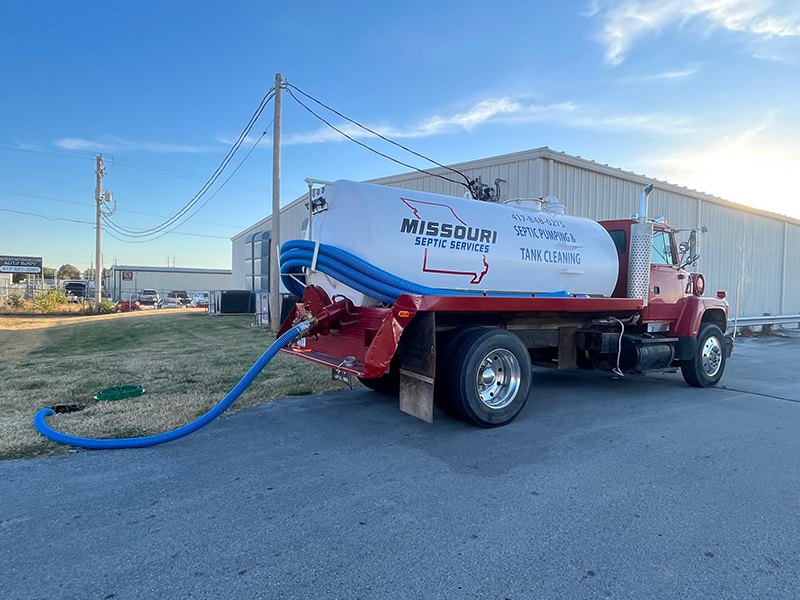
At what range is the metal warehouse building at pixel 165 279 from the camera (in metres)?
67.1

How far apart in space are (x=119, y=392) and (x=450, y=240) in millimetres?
4788

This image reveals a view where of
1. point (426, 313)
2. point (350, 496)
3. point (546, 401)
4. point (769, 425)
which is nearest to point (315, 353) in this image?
point (426, 313)

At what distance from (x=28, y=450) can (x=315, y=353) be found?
2848 mm

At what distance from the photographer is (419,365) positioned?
5227 mm

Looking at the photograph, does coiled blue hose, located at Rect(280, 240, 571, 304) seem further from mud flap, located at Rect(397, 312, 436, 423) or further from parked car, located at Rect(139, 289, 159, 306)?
parked car, located at Rect(139, 289, 159, 306)

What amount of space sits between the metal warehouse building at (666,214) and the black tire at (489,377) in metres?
8.09

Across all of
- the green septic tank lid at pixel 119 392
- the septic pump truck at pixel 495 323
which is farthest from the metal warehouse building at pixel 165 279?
the septic pump truck at pixel 495 323

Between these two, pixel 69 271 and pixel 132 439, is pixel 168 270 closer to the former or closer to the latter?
pixel 69 271

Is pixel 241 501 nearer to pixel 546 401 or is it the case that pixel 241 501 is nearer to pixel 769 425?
pixel 546 401

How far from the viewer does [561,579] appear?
9.05 feet

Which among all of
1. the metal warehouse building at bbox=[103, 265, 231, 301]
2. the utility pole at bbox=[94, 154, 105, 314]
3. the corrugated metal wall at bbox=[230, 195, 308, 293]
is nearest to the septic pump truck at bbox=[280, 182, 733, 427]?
the corrugated metal wall at bbox=[230, 195, 308, 293]

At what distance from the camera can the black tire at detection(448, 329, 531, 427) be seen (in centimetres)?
535

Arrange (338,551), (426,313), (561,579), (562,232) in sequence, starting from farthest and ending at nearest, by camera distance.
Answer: (562,232) → (426,313) → (338,551) → (561,579)

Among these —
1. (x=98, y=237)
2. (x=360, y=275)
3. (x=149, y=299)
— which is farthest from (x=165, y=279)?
(x=360, y=275)
